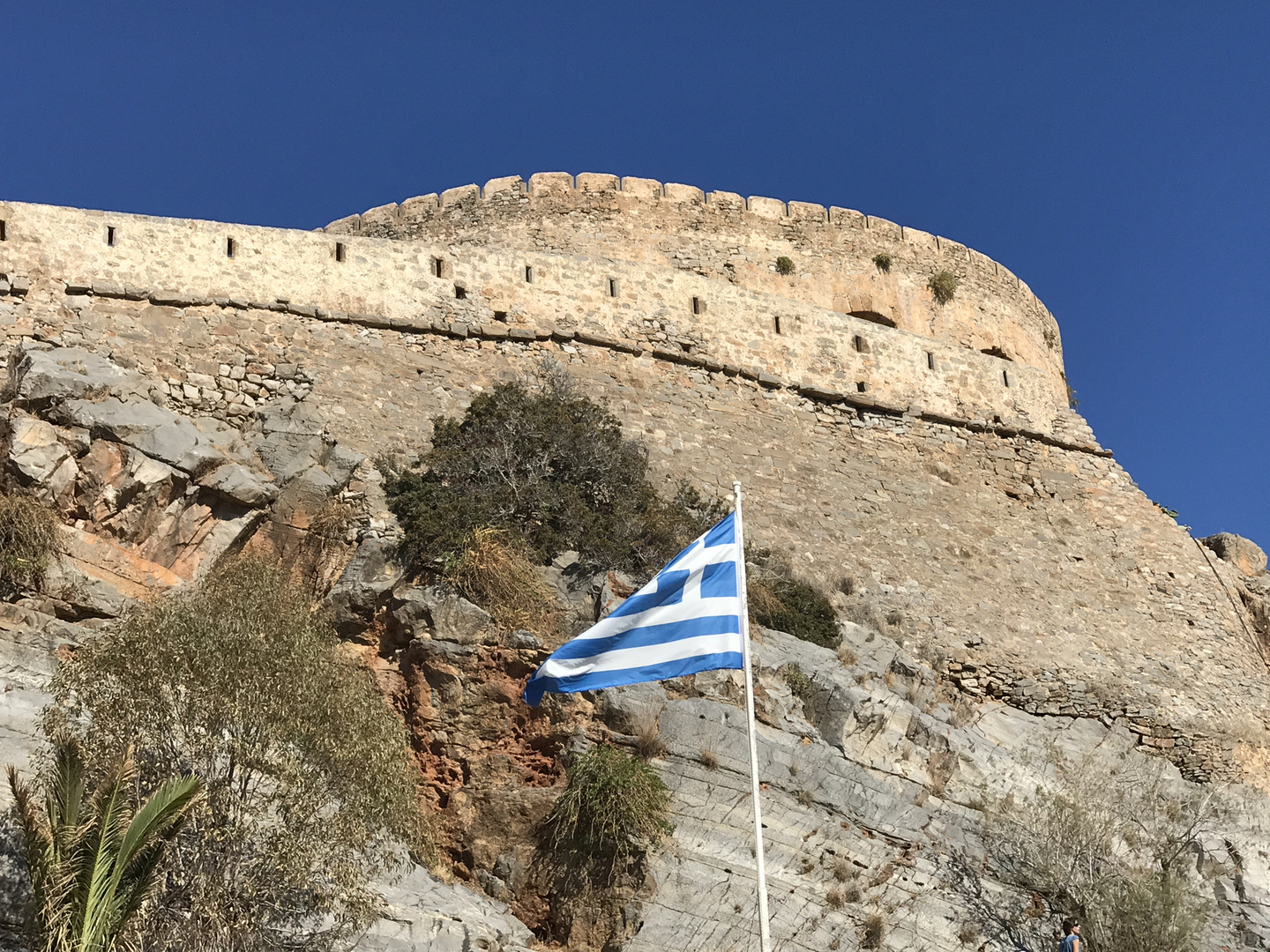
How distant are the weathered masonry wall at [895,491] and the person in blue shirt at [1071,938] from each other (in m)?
5.48

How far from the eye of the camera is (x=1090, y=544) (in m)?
18.7

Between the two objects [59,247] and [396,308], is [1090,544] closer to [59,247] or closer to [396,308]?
[396,308]

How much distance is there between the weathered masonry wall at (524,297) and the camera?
15.7 metres

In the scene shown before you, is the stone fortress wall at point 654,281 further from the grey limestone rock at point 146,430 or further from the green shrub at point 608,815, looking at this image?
the green shrub at point 608,815

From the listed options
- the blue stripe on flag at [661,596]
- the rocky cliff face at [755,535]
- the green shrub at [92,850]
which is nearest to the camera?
the green shrub at [92,850]

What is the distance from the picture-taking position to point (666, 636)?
9.31 m

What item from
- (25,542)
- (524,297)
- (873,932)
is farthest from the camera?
(524,297)

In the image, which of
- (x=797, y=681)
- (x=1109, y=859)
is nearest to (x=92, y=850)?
(x=797, y=681)

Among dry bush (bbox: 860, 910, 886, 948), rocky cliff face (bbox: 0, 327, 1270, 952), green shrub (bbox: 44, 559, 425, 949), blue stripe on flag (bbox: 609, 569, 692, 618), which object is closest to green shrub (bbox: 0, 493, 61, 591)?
rocky cliff face (bbox: 0, 327, 1270, 952)

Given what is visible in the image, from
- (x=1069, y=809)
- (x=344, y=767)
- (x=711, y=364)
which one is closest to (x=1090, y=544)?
(x=711, y=364)

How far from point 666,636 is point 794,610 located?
5483 millimetres

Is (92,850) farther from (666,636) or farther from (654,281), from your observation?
(654,281)

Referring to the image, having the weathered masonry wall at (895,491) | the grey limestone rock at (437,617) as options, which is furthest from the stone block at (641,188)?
the grey limestone rock at (437,617)

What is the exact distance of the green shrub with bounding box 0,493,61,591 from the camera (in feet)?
38.3
